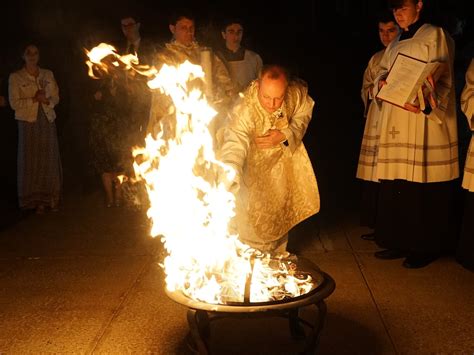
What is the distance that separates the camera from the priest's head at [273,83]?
510cm

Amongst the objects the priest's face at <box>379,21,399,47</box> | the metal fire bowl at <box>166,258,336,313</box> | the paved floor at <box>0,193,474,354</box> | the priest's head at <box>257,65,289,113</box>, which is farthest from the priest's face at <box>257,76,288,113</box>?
the metal fire bowl at <box>166,258,336,313</box>

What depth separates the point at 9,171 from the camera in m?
10.3

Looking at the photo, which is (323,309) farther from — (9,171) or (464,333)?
(9,171)

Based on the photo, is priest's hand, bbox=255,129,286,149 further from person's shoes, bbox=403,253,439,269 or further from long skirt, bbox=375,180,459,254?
person's shoes, bbox=403,253,439,269

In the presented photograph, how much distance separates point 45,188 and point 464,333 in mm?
5665

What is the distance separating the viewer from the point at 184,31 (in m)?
6.49

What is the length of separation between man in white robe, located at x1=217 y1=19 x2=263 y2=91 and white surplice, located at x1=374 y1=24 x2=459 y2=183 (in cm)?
160

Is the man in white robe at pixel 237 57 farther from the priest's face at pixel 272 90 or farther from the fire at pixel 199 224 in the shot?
the fire at pixel 199 224

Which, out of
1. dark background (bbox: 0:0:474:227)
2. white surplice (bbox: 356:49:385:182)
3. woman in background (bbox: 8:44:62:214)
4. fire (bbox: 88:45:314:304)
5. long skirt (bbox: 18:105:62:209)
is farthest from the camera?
dark background (bbox: 0:0:474:227)

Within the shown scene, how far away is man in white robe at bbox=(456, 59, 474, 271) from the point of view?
5496 millimetres

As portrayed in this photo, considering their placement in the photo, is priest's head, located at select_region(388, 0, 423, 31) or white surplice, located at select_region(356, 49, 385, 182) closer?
priest's head, located at select_region(388, 0, 423, 31)

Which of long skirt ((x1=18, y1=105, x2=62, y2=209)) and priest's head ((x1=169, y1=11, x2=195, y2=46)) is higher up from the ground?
priest's head ((x1=169, y1=11, x2=195, y2=46))

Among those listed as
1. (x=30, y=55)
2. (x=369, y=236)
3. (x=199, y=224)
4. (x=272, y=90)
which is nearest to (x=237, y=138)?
(x=272, y=90)

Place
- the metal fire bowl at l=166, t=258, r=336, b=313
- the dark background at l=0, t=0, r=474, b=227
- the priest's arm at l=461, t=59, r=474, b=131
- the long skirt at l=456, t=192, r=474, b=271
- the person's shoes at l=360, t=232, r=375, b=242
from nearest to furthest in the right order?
the metal fire bowl at l=166, t=258, r=336, b=313, the priest's arm at l=461, t=59, r=474, b=131, the long skirt at l=456, t=192, r=474, b=271, the person's shoes at l=360, t=232, r=375, b=242, the dark background at l=0, t=0, r=474, b=227
